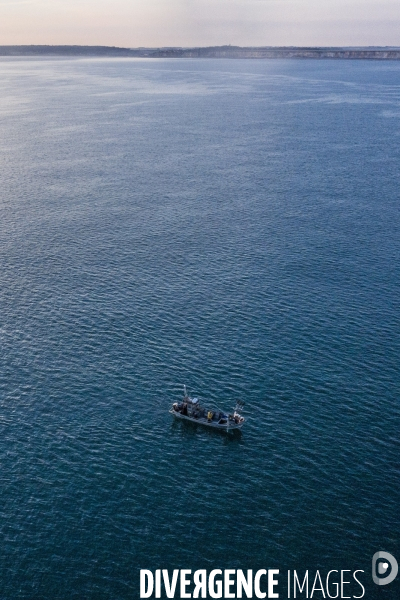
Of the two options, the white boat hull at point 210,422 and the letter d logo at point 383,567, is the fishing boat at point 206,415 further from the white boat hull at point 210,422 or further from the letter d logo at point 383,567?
the letter d logo at point 383,567

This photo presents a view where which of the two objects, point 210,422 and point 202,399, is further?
point 202,399

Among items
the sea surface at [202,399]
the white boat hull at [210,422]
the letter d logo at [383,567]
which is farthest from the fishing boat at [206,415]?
the letter d logo at [383,567]

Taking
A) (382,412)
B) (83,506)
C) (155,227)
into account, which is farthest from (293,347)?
(155,227)

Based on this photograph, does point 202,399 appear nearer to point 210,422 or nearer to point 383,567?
point 210,422

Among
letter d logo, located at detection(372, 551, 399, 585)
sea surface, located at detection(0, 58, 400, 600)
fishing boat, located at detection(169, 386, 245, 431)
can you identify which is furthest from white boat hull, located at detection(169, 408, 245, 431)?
letter d logo, located at detection(372, 551, 399, 585)

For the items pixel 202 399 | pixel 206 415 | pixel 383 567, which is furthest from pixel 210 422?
pixel 383 567

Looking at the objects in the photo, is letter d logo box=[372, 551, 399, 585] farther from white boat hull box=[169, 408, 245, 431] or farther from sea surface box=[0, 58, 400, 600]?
white boat hull box=[169, 408, 245, 431]
